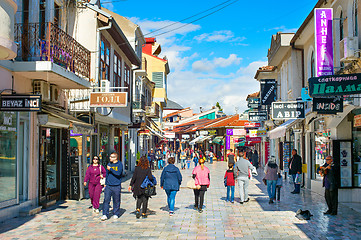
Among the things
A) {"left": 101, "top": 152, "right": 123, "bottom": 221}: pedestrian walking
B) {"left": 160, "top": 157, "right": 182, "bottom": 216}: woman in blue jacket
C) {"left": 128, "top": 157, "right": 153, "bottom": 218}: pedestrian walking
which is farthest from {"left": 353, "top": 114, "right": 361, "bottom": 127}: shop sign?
{"left": 101, "top": 152, "right": 123, "bottom": 221}: pedestrian walking

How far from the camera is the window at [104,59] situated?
17.3 m

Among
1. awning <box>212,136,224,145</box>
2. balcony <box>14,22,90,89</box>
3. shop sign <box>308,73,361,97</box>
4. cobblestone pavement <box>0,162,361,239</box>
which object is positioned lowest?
cobblestone pavement <box>0,162,361,239</box>

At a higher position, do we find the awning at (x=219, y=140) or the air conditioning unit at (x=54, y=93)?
the air conditioning unit at (x=54, y=93)

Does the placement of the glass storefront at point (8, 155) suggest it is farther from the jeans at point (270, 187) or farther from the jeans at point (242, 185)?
the jeans at point (270, 187)

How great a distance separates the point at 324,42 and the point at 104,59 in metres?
9.63

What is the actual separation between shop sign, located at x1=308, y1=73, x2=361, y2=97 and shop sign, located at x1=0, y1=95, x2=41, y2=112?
21.1 feet

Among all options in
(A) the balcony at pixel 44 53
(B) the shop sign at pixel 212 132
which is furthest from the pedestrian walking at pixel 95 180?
(B) the shop sign at pixel 212 132

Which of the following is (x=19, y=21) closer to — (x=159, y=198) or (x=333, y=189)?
(x=159, y=198)

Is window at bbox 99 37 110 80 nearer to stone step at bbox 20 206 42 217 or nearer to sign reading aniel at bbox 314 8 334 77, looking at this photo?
stone step at bbox 20 206 42 217

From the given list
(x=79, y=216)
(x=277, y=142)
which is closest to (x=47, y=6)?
(x=79, y=216)

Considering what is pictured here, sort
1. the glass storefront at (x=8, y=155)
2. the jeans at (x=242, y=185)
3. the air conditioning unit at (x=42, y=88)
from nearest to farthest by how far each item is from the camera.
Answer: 1. the glass storefront at (x=8, y=155)
2. the air conditioning unit at (x=42, y=88)
3. the jeans at (x=242, y=185)

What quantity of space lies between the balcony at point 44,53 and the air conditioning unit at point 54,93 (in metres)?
0.39

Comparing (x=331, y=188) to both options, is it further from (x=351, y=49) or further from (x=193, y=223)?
(x=193, y=223)

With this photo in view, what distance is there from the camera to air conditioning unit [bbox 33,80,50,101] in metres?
11.7
